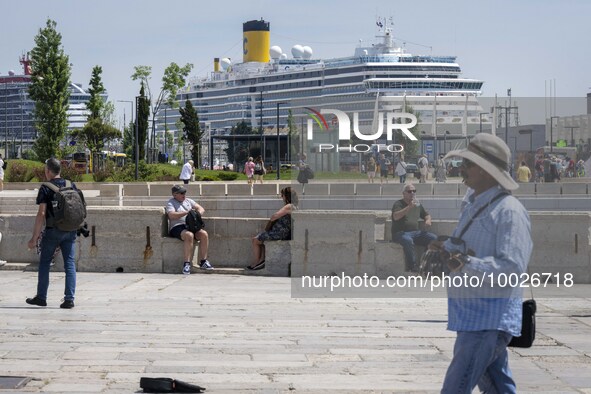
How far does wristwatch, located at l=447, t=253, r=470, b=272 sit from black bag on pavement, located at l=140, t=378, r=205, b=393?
262 centimetres

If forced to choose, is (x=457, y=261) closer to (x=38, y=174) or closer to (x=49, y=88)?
(x=38, y=174)

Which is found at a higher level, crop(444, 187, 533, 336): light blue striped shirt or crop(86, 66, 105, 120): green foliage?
crop(86, 66, 105, 120): green foliage

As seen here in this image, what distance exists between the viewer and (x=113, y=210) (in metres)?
16.4

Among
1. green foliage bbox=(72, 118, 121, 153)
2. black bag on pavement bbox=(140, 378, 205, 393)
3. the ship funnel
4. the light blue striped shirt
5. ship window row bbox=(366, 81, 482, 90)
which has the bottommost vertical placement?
black bag on pavement bbox=(140, 378, 205, 393)

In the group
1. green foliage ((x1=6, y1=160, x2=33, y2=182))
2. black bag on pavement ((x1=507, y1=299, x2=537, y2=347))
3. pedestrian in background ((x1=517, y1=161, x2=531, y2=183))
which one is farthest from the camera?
green foliage ((x1=6, y1=160, x2=33, y2=182))

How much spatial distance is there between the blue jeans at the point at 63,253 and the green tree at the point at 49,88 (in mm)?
52653

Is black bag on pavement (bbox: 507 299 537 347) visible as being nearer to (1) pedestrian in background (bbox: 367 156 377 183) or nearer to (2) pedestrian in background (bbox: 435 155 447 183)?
(2) pedestrian in background (bbox: 435 155 447 183)

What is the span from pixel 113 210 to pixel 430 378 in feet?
30.5

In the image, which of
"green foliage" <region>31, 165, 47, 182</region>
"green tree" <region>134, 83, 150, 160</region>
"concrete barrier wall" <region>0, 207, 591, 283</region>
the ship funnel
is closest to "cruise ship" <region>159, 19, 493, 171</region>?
the ship funnel

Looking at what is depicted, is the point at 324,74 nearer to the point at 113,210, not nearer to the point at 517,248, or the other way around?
the point at 113,210

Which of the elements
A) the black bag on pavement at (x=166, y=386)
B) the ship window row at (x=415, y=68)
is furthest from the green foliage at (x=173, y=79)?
the black bag on pavement at (x=166, y=386)

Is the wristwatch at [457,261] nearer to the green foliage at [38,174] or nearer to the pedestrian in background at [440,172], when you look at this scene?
the pedestrian in background at [440,172]

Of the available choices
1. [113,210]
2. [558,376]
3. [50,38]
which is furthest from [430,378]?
[50,38]

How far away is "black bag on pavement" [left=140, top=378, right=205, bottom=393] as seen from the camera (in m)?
7.24
